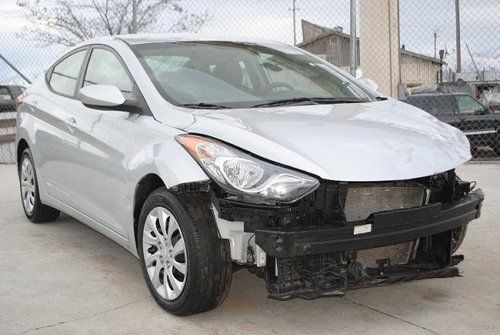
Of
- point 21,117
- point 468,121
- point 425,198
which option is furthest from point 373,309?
point 468,121

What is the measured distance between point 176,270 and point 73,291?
92cm

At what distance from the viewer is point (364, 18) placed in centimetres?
1111

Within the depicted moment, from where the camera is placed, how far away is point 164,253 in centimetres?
350

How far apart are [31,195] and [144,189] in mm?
2459

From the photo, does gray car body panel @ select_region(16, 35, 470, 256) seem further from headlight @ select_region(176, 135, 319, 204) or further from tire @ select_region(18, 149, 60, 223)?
tire @ select_region(18, 149, 60, 223)

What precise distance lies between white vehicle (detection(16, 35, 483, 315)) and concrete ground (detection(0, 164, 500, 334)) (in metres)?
0.23

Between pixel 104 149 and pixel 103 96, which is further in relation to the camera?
pixel 104 149

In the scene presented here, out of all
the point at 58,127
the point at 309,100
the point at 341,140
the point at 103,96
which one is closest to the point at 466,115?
the point at 309,100

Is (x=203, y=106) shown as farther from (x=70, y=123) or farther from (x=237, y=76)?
(x=70, y=123)

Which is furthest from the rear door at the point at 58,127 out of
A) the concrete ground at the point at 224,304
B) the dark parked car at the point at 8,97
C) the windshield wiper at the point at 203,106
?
the dark parked car at the point at 8,97

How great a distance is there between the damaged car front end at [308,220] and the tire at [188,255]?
0.31ft

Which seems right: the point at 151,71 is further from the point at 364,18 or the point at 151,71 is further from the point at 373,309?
the point at 364,18

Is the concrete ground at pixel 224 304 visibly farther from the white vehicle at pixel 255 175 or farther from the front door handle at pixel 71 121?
the front door handle at pixel 71 121

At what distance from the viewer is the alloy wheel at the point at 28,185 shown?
560cm
